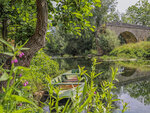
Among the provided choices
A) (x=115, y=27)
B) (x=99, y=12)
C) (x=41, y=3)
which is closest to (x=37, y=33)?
(x=41, y=3)

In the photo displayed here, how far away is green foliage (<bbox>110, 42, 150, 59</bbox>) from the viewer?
1728 cm

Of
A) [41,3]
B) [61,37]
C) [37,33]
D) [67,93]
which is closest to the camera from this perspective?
[41,3]

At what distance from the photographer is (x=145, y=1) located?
36281 mm

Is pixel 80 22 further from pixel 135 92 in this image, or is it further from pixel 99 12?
pixel 99 12

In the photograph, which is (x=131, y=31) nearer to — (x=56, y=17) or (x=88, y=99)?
(x=56, y=17)

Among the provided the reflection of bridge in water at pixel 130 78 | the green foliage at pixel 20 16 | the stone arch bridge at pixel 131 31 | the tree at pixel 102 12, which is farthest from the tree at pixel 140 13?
the green foliage at pixel 20 16

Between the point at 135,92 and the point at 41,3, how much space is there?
16.4 ft

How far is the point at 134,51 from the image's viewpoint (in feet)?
60.3

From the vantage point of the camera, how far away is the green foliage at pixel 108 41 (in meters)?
20.7

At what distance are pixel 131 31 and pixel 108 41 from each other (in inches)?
334

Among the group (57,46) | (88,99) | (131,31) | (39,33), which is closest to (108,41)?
(131,31)

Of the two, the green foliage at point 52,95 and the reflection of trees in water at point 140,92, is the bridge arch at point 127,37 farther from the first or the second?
the green foliage at point 52,95

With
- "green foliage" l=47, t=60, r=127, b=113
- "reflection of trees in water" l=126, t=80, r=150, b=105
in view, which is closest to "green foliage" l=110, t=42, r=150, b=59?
"reflection of trees in water" l=126, t=80, r=150, b=105

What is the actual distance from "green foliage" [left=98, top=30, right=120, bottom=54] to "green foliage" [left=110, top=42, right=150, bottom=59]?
39.9 inches
